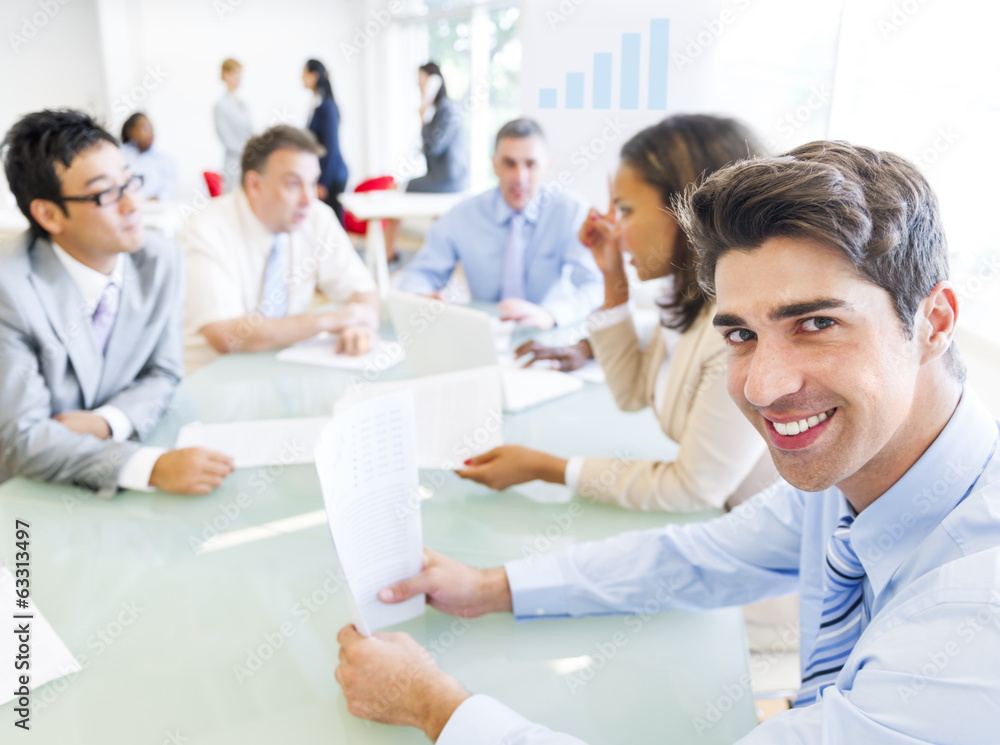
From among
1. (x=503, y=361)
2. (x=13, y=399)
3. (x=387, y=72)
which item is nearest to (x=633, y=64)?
(x=503, y=361)

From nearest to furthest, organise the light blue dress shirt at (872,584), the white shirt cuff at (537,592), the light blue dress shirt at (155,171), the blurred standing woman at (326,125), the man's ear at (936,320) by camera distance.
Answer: the light blue dress shirt at (872,584) → the man's ear at (936,320) → the white shirt cuff at (537,592) → the light blue dress shirt at (155,171) → the blurred standing woman at (326,125)

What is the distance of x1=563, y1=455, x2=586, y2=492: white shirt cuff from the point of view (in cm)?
125

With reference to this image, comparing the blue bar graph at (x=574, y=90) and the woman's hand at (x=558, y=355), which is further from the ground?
the blue bar graph at (x=574, y=90)

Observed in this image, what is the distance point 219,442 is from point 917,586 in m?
1.17

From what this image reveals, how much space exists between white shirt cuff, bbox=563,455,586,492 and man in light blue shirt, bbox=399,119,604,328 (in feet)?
4.63

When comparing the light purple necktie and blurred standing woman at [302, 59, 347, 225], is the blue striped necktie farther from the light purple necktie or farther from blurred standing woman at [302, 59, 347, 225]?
blurred standing woman at [302, 59, 347, 225]

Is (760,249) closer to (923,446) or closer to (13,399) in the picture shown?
(923,446)

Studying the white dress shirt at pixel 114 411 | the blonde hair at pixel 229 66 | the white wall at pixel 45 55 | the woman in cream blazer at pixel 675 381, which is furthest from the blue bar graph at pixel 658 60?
the white wall at pixel 45 55

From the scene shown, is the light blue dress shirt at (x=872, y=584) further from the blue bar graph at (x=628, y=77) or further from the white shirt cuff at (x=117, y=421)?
the blue bar graph at (x=628, y=77)

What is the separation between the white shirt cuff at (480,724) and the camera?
0.72 meters

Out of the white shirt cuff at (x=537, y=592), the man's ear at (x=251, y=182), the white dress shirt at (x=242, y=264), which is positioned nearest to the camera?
the white shirt cuff at (x=537, y=592)

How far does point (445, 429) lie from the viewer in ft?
4.49

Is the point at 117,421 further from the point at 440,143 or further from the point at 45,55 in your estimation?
the point at 45,55

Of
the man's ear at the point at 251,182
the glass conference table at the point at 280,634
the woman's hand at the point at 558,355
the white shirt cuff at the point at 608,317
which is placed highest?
the man's ear at the point at 251,182
